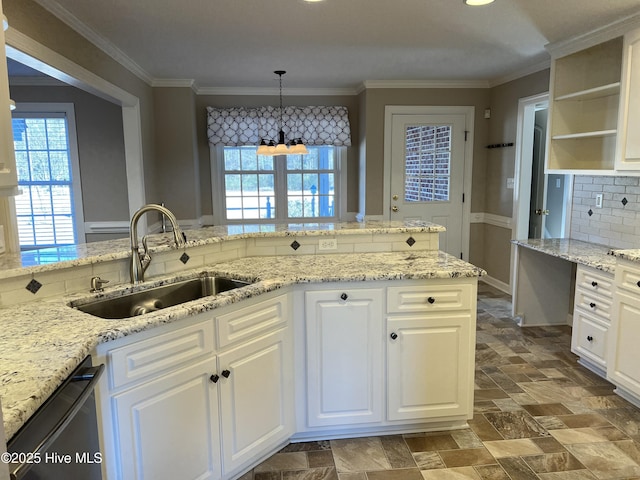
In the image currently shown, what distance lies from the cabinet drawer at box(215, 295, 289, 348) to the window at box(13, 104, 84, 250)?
12.6ft

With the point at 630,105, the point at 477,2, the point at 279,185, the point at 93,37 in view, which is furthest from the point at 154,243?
the point at 279,185

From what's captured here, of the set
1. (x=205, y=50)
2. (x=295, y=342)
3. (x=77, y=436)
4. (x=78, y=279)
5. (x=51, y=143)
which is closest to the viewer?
(x=77, y=436)

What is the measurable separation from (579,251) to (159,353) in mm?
3105

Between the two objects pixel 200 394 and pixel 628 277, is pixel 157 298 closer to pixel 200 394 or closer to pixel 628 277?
pixel 200 394

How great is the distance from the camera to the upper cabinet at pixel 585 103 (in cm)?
350

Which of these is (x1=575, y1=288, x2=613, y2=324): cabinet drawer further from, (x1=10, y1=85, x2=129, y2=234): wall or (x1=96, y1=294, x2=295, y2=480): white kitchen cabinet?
(x1=10, y1=85, x2=129, y2=234): wall

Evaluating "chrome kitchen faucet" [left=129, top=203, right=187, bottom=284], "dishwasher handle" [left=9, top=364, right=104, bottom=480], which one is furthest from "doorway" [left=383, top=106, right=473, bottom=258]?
"dishwasher handle" [left=9, top=364, right=104, bottom=480]

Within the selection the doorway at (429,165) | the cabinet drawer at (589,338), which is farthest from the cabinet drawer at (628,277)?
the doorway at (429,165)

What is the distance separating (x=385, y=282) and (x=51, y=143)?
14.4 feet

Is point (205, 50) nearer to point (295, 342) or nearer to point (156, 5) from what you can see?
point (156, 5)

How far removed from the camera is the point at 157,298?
2215mm

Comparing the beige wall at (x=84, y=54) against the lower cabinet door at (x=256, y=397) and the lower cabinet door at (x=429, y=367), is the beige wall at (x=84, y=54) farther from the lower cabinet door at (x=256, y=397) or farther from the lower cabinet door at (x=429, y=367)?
the lower cabinet door at (x=429, y=367)

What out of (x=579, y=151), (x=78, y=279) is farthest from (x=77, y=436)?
(x=579, y=151)

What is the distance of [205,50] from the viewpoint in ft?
12.4
